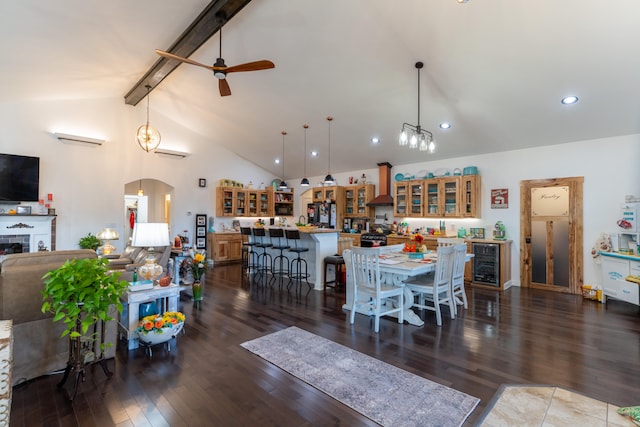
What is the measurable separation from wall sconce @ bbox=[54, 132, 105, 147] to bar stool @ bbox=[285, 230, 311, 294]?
16.1 ft

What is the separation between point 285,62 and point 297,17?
1.00 meters

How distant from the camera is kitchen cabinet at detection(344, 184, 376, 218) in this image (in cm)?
833

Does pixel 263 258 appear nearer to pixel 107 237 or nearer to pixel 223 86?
pixel 107 237

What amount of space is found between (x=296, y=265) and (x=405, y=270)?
11.2ft

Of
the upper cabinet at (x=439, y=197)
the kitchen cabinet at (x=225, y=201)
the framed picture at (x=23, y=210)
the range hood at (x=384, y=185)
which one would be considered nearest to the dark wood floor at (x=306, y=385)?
the upper cabinet at (x=439, y=197)

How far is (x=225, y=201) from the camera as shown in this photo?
9.10 metres

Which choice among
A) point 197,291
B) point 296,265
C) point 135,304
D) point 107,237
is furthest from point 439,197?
point 107,237

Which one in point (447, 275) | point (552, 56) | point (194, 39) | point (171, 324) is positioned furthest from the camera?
point (194, 39)

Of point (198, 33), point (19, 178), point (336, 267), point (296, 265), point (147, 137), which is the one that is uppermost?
point (198, 33)

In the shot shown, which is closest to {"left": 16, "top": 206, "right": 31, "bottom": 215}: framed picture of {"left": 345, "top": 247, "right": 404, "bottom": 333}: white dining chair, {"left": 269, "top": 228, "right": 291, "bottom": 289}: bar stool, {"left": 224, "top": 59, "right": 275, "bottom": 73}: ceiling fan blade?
{"left": 269, "top": 228, "right": 291, "bottom": 289}: bar stool

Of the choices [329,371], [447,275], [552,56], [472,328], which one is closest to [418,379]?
[329,371]

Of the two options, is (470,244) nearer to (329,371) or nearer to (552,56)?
(552,56)

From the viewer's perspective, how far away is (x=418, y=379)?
101 inches

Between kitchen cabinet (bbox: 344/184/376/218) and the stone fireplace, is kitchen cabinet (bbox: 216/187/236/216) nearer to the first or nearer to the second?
kitchen cabinet (bbox: 344/184/376/218)
